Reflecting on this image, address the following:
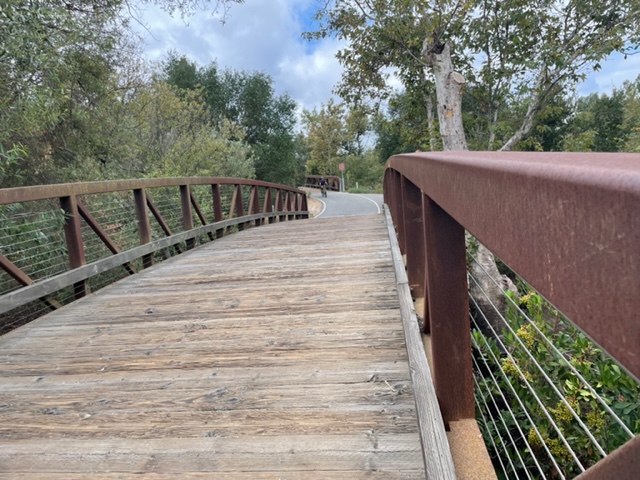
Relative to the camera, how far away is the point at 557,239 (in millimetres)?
371

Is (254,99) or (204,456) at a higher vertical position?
(254,99)

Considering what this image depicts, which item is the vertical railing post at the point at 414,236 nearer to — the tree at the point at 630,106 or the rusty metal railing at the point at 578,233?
the rusty metal railing at the point at 578,233

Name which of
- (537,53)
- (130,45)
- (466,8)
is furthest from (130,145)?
(537,53)

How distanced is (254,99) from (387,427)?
78.4ft

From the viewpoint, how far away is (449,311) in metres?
1.33

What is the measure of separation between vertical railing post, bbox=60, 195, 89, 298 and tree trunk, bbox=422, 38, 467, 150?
5.02m

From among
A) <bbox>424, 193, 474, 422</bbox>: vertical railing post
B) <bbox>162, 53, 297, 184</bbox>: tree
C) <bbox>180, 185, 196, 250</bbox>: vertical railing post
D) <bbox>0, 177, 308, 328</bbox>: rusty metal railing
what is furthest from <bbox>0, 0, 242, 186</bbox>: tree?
<bbox>162, 53, 297, 184</bbox>: tree

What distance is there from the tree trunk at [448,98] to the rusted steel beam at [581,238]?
21.0 feet

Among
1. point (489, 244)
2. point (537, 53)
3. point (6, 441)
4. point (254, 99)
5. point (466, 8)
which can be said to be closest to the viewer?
point (489, 244)

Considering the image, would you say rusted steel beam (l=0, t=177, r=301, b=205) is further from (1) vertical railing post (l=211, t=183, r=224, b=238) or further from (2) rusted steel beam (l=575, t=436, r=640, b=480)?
(2) rusted steel beam (l=575, t=436, r=640, b=480)

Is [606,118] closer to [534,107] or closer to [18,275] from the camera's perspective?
[534,107]

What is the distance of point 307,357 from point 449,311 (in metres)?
0.93

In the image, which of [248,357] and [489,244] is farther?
[248,357]

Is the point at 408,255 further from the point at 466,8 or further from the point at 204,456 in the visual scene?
the point at 466,8
